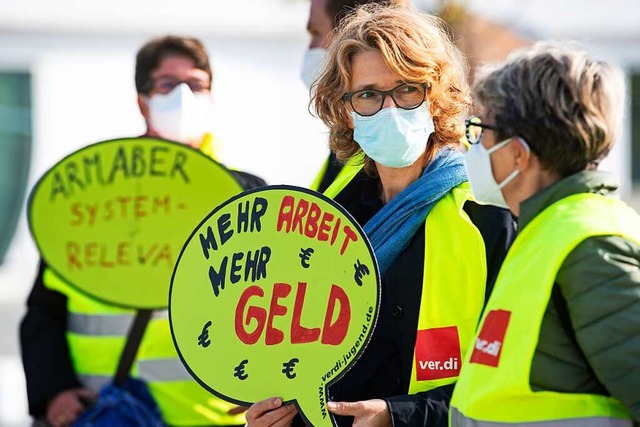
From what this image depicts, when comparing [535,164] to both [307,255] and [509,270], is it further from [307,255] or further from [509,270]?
[307,255]

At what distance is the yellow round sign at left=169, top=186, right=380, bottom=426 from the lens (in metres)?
2.52

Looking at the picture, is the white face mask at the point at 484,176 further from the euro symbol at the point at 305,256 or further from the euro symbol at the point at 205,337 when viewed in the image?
the euro symbol at the point at 205,337

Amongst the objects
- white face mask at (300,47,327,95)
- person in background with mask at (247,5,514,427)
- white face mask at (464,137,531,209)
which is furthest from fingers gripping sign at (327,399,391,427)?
white face mask at (300,47,327,95)

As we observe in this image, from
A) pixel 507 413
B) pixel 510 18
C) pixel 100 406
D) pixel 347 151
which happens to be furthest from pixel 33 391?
pixel 510 18

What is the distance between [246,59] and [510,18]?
2.49m

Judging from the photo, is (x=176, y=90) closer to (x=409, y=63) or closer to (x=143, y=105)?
(x=143, y=105)

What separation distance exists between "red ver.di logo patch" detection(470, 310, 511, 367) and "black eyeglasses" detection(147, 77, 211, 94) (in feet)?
6.58

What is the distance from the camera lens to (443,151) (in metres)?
2.83

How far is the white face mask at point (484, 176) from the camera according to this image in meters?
2.38

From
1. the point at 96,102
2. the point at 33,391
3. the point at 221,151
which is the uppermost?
the point at 221,151

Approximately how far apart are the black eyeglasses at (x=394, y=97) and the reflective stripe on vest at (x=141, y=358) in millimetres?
1310

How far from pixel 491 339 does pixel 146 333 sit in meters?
1.80

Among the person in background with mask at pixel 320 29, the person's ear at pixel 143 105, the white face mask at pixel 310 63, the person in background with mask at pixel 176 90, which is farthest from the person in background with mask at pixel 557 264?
the person's ear at pixel 143 105

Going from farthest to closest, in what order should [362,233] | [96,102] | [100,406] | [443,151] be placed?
1. [96,102]
2. [100,406]
3. [443,151]
4. [362,233]
